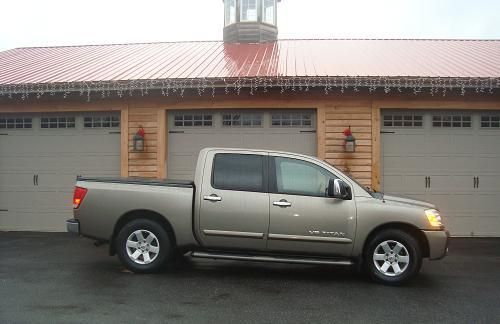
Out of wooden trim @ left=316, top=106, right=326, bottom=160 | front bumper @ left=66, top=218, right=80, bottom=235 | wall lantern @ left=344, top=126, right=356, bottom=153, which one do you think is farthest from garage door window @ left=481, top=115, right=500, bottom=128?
front bumper @ left=66, top=218, right=80, bottom=235

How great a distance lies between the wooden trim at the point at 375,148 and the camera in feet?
33.8

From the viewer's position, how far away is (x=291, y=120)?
1059cm

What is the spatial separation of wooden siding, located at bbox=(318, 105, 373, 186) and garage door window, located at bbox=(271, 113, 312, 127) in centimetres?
44

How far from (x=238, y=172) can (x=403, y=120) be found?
17.1 ft

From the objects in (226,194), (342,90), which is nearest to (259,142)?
(342,90)

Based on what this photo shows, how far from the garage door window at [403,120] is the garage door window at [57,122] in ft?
23.0

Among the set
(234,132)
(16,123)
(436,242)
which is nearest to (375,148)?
(234,132)

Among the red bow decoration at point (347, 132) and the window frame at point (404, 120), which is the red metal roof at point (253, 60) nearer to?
the window frame at point (404, 120)

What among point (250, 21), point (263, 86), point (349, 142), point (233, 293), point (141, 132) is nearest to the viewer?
point (233, 293)

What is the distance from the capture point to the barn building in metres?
10.2

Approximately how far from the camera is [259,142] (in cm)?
1059

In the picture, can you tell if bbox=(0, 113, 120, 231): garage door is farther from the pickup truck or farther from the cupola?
the cupola

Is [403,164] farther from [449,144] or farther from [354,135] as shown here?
[354,135]

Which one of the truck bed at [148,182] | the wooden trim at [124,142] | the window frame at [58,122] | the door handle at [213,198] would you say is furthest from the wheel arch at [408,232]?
the window frame at [58,122]
